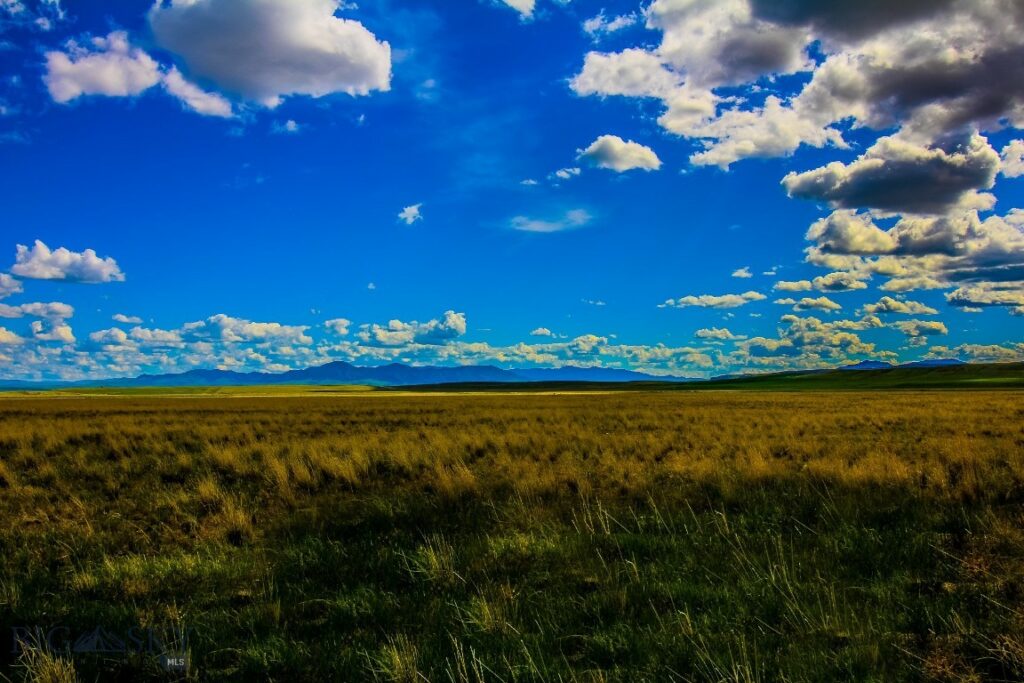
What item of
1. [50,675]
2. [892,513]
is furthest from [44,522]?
[892,513]

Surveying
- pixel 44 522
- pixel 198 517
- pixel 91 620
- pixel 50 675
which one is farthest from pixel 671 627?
pixel 44 522

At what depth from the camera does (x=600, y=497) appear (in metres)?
9.13

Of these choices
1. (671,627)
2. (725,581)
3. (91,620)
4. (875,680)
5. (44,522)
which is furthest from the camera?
(44,522)

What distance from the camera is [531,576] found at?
18.2ft

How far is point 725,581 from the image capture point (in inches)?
205

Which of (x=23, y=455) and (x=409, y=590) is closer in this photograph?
(x=409, y=590)

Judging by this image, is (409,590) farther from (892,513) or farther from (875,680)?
(892,513)

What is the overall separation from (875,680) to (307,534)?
6.17 metres

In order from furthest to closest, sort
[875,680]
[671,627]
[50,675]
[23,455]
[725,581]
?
[23,455], [725,581], [671,627], [50,675], [875,680]

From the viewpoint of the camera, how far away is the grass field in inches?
154

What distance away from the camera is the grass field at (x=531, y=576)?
3.92 meters

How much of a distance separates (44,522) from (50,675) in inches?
227

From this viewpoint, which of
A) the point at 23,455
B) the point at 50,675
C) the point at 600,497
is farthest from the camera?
the point at 23,455

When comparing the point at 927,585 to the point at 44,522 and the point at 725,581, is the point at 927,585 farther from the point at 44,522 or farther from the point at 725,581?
the point at 44,522
